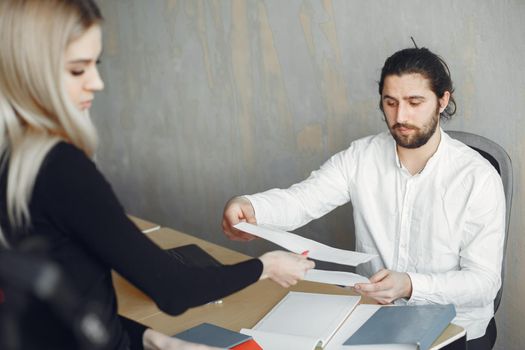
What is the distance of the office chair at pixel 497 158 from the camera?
2.00m

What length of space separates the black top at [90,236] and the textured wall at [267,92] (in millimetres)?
1551

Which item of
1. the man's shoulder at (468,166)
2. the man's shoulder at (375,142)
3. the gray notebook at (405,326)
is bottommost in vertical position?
the gray notebook at (405,326)

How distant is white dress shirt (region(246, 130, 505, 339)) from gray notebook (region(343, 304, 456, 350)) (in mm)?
185

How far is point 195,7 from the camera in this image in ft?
11.4

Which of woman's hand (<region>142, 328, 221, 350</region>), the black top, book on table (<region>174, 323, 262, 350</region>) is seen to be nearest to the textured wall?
book on table (<region>174, 323, 262, 350</region>)

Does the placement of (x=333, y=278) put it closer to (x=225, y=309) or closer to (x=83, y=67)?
(x=225, y=309)

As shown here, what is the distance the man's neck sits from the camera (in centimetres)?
210

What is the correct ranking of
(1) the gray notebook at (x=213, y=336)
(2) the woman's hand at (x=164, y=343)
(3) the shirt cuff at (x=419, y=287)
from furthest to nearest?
1. (3) the shirt cuff at (x=419, y=287)
2. (1) the gray notebook at (x=213, y=336)
3. (2) the woman's hand at (x=164, y=343)

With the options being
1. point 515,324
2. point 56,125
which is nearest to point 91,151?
point 56,125

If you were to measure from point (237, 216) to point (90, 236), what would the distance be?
974 millimetres

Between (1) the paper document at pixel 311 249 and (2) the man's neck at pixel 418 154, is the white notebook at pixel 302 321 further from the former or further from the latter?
(2) the man's neck at pixel 418 154

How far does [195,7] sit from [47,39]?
247 centimetres

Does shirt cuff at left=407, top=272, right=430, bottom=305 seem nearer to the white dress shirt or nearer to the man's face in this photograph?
the white dress shirt

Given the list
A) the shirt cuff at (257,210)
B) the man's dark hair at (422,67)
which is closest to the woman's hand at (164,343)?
the shirt cuff at (257,210)
